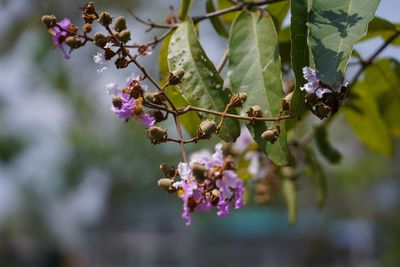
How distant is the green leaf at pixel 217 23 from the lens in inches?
42.8

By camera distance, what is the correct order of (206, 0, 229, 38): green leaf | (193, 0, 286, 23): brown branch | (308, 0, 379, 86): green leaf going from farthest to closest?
(206, 0, 229, 38): green leaf
(193, 0, 286, 23): brown branch
(308, 0, 379, 86): green leaf

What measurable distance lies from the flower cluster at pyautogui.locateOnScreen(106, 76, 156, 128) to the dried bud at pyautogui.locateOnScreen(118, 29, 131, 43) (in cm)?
5

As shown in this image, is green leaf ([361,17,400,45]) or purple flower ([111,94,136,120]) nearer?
purple flower ([111,94,136,120])

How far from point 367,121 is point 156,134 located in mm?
690

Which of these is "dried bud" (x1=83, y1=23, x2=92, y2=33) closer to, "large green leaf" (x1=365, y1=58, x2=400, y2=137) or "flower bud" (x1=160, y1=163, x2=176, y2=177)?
"flower bud" (x1=160, y1=163, x2=176, y2=177)

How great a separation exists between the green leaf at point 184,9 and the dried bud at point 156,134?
0.25 meters

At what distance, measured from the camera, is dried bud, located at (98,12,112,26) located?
0.80 meters

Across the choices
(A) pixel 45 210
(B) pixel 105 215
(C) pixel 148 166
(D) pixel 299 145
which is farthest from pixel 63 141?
(D) pixel 299 145

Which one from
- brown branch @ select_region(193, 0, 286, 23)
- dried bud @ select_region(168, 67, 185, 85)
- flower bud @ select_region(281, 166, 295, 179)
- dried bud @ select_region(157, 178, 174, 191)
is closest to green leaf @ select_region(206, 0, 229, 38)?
brown branch @ select_region(193, 0, 286, 23)

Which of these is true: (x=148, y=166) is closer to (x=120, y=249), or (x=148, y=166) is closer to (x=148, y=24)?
(x=120, y=249)

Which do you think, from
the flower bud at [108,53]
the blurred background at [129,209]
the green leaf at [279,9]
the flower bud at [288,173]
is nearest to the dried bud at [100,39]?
the flower bud at [108,53]

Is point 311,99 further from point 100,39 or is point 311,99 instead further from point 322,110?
point 100,39

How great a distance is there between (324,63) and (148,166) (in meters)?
17.0

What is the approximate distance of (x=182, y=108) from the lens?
0.86 meters
